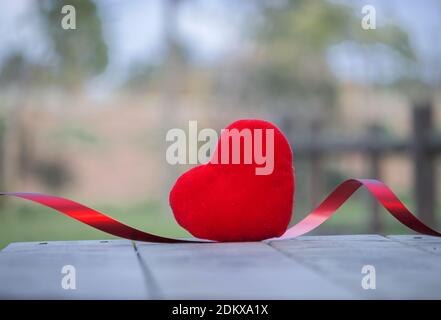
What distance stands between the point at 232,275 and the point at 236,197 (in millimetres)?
271

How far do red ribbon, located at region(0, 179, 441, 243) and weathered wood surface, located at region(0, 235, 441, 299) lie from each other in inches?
0.9

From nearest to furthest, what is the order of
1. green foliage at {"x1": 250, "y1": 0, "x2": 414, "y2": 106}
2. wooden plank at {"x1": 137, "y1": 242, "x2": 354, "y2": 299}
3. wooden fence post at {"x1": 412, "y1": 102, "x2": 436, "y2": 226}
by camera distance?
wooden plank at {"x1": 137, "y1": 242, "x2": 354, "y2": 299}, wooden fence post at {"x1": 412, "y1": 102, "x2": 436, "y2": 226}, green foliage at {"x1": 250, "y1": 0, "x2": 414, "y2": 106}

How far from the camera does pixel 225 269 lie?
0.68m

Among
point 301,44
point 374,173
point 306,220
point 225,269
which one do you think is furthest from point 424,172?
point 301,44

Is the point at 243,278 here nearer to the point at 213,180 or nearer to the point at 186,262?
the point at 186,262

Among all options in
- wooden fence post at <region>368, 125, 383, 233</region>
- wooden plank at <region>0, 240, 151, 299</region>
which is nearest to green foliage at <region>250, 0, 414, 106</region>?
wooden fence post at <region>368, 125, 383, 233</region>

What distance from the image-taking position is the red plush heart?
0.91 meters

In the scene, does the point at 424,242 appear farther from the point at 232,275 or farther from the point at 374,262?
the point at 232,275

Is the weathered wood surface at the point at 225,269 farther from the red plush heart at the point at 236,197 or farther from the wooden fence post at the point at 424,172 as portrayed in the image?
the wooden fence post at the point at 424,172

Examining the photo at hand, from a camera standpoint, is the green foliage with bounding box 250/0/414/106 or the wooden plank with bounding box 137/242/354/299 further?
the green foliage with bounding box 250/0/414/106

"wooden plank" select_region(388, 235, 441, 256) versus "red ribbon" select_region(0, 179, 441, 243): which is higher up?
"red ribbon" select_region(0, 179, 441, 243)

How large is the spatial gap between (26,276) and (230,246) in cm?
31

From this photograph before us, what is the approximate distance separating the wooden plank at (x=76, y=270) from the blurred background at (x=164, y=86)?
134 inches

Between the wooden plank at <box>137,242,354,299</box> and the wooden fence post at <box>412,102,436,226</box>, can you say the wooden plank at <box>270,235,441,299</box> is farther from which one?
the wooden fence post at <box>412,102,436,226</box>
